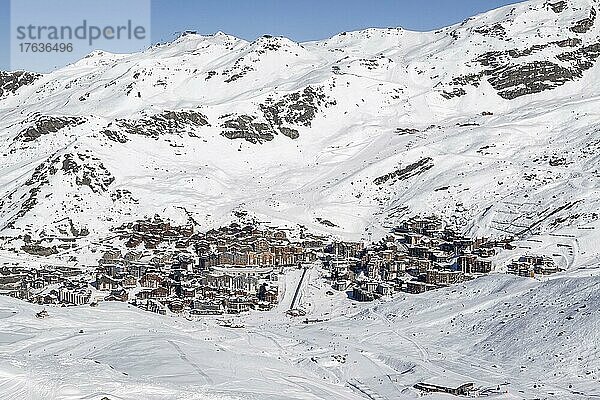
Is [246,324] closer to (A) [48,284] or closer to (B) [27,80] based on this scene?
(A) [48,284]

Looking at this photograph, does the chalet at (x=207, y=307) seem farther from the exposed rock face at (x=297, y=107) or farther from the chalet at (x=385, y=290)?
the exposed rock face at (x=297, y=107)

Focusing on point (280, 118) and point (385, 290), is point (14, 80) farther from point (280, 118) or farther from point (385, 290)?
point (385, 290)

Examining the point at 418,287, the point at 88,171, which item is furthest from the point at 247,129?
the point at 418,287

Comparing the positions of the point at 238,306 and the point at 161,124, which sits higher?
the point at 161,124

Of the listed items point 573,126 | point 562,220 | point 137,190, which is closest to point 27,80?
point 137,190

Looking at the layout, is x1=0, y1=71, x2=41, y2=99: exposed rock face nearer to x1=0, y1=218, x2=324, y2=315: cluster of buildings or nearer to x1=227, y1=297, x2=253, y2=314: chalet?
Result: x1=0, y1=218, x2=324, y2=315: cluster of buildings

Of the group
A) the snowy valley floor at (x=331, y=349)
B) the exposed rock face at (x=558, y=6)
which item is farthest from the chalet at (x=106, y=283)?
the exposed rock face at (x=558, y=6)
